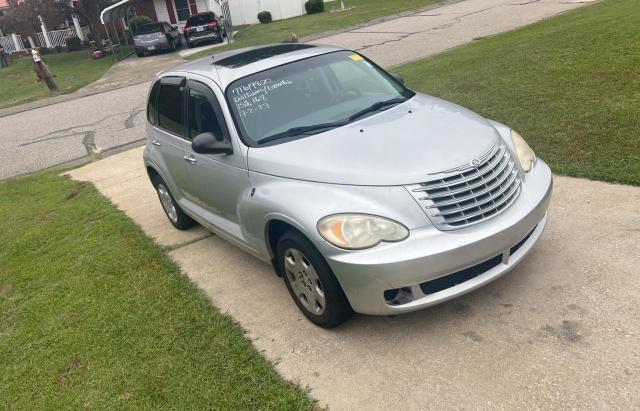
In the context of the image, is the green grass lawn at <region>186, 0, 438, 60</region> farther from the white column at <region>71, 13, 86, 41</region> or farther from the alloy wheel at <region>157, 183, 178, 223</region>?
the alloy wheel at <region>157, 183, 178, 223</region>

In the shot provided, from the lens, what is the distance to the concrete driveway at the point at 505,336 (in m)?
2.75

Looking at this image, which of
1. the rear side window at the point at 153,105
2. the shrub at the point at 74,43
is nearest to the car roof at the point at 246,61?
the rear side window at the point at 153,105

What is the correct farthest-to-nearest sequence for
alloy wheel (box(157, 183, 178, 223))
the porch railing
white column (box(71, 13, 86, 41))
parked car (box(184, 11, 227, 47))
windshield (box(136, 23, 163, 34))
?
1. the porch railing
2. white column (box(71, 13, 86, 41))
3. windshield (box(136, 23, 163, 34))
4. parked car (box(184, 11, 227, 47))
5. alloy wheel (box(157, 183, 178, 223))

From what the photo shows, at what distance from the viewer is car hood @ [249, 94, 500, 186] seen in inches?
125

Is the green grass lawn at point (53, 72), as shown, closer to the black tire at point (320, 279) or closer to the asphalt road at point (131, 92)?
the asphalt road at point (131, 92)

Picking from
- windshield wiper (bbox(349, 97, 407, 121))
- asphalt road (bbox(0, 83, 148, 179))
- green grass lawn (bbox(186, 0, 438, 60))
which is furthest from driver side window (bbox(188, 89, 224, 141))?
green grass lawn (bbox(186, 0, 438, 60))

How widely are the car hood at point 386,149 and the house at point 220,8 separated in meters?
32.3

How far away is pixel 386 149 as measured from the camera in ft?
11.1

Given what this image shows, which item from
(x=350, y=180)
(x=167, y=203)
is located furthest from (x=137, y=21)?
(x=350, y=180)

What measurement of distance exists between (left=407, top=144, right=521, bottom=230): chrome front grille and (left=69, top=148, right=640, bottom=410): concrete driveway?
0.69 meters

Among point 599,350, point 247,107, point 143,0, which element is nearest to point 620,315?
point 599,350

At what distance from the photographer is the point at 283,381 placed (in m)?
3.12

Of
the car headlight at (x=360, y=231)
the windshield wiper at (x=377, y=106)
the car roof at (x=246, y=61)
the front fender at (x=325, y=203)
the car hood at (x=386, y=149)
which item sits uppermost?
the car roof at (x=246, y=61)

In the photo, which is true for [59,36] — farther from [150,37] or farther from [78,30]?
[150,37]
